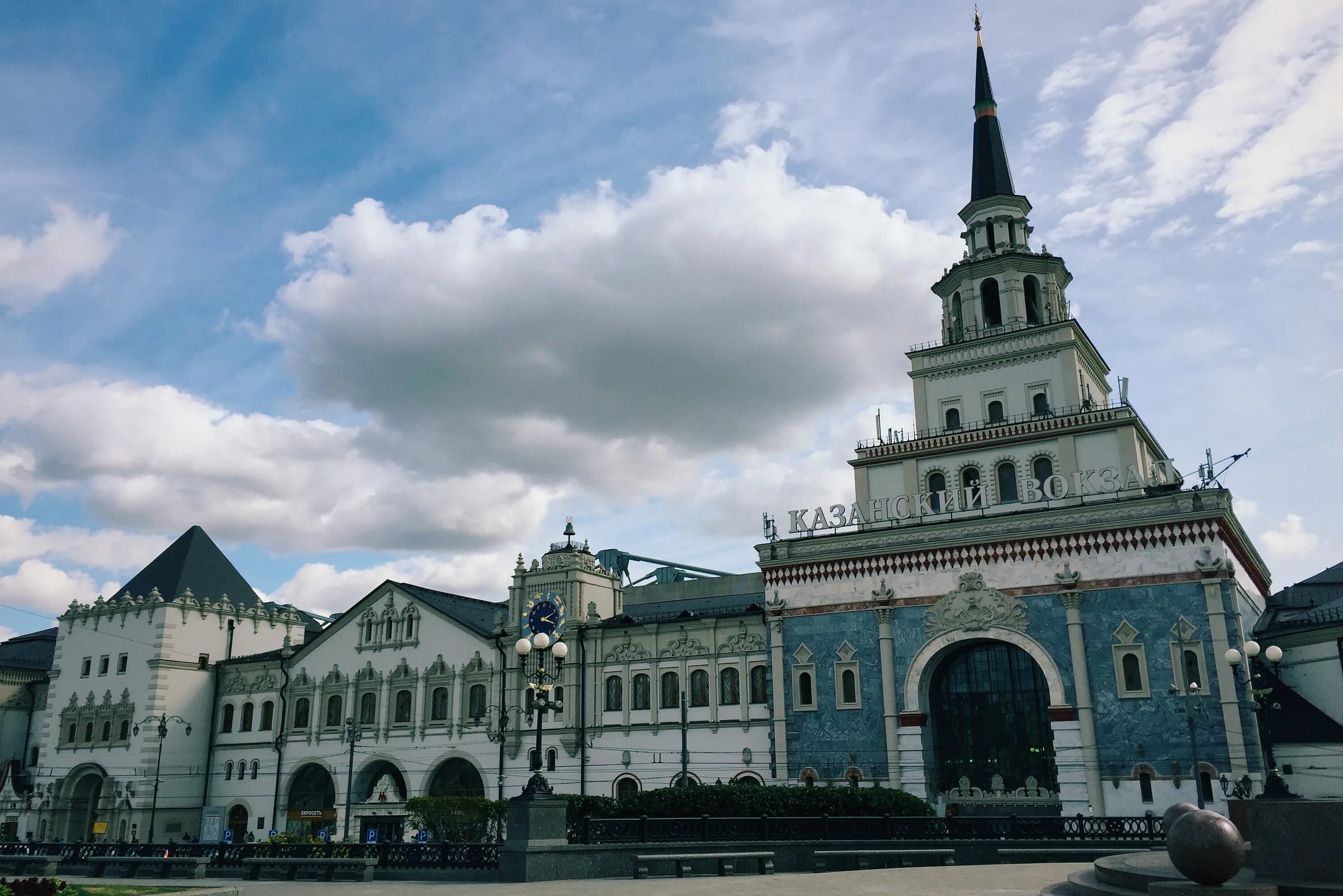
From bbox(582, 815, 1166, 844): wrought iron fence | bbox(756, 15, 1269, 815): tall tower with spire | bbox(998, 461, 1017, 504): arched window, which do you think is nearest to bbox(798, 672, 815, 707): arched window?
bbox(756, 15, 1269, 815): tall tower with spire

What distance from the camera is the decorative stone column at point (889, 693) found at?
4166 centimetres

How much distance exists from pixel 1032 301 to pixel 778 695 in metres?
22.3

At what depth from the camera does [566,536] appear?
54.2 metres

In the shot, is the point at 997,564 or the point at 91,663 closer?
the point at 997,564

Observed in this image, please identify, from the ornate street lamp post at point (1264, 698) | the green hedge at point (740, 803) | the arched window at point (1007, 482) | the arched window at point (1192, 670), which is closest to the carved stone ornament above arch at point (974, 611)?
the arched window at point (1007, 482)

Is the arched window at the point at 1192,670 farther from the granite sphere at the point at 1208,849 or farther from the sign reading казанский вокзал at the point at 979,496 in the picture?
the granite sphere at the point at 1208,849

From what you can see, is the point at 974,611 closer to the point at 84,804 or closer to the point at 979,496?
the point at 979,496

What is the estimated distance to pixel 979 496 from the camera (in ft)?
149

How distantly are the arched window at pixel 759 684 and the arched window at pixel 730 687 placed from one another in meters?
0.57

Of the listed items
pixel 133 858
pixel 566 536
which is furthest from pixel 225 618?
pixel 133 858

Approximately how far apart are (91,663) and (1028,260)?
189ft

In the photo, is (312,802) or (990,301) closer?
(990,301)

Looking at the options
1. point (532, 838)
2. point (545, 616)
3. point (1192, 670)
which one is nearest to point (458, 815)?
point (545, 616)

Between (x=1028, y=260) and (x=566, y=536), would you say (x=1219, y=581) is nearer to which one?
(x=1028, y=260)
